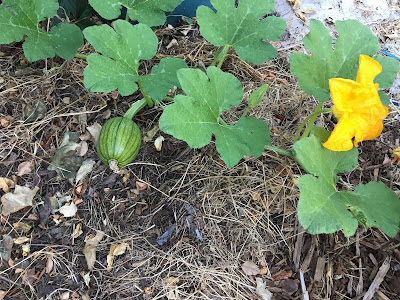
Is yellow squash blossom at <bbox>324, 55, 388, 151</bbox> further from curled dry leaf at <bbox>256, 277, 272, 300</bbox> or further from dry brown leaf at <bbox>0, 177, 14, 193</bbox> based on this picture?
dry brown leaf at <bbox>0, 177, 14, 193</bbox>

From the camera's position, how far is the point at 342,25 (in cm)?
200

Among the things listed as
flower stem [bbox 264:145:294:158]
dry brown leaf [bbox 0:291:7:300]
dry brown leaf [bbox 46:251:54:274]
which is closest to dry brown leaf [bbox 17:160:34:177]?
dry brown leaf [bbox 46:251:54:274]

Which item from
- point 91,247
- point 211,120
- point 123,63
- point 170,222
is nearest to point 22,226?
point 91,247

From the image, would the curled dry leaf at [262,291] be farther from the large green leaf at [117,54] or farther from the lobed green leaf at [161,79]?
the large green leaf at [117,54]

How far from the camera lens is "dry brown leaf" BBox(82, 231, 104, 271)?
1917mm

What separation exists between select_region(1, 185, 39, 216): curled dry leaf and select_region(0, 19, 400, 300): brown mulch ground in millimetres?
38

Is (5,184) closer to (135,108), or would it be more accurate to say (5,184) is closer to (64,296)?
(64,296)

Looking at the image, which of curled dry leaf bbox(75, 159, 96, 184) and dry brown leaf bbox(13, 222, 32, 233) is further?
curled dry leaf bbox(75, 159, 96, 184)

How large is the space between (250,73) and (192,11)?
2.26ft

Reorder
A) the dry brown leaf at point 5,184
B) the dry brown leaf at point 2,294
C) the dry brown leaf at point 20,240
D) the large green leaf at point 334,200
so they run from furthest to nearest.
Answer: the dry brown leaf at point 5,184
the dry brown leaf at point 20,240
the dry brown leaf at point 2,294
the large green leaf at point 334,200

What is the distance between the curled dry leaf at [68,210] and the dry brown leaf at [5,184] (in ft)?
1.09

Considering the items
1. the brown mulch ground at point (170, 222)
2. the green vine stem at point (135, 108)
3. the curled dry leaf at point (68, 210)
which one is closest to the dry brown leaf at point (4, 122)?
the brown mulch ground at point (170, 222)

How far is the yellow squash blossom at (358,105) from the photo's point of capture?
1.71 meters

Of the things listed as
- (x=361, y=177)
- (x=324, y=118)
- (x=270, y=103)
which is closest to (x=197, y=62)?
(x=270, y=103)
